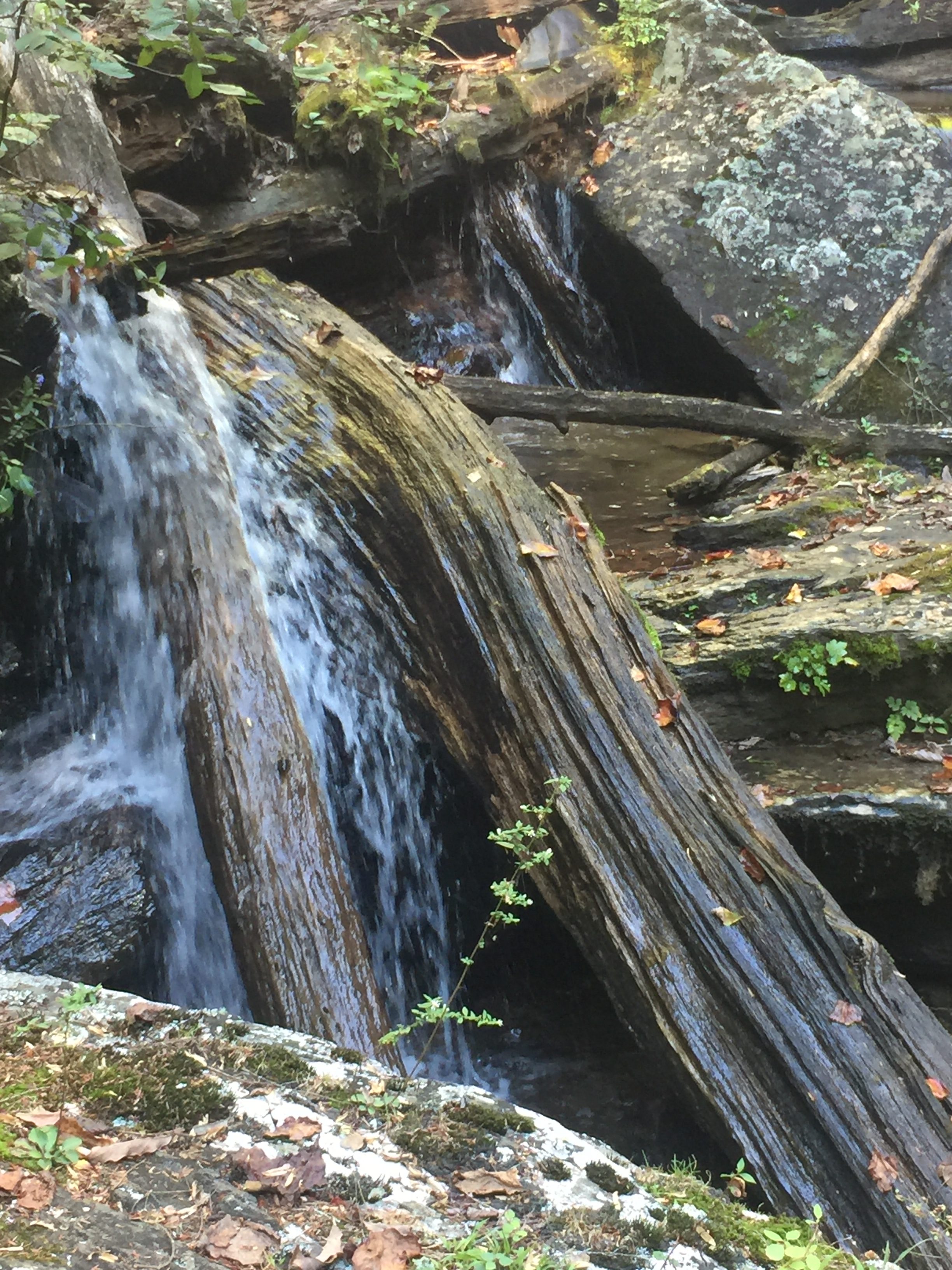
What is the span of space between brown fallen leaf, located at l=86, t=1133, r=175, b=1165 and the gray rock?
1659 millimetres

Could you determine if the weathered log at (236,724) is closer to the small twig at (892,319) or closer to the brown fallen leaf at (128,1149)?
the brown fallen leaf at (128,1149)

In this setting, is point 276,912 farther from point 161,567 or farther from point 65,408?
point 65,408

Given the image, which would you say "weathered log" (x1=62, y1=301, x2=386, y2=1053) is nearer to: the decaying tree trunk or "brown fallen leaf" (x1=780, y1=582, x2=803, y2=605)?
the decaying tree trunk

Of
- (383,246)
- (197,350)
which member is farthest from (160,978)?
(383,246)

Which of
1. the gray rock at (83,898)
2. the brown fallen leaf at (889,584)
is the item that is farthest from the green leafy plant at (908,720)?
the gray rock at (83,898)

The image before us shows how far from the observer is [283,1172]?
1633 mm

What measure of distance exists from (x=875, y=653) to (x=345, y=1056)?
3.02m

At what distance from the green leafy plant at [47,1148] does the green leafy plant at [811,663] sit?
3355 mm

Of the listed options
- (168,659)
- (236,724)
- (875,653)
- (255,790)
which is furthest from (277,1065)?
(875,653)

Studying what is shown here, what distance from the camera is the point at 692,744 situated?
Result: 3.40 m

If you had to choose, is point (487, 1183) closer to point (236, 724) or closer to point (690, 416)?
point (236, 724)

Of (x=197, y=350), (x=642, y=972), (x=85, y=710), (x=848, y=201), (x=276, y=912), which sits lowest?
(x=642, y=972)

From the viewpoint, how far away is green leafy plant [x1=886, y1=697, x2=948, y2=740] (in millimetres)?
4055

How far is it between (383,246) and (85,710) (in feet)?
16.4
